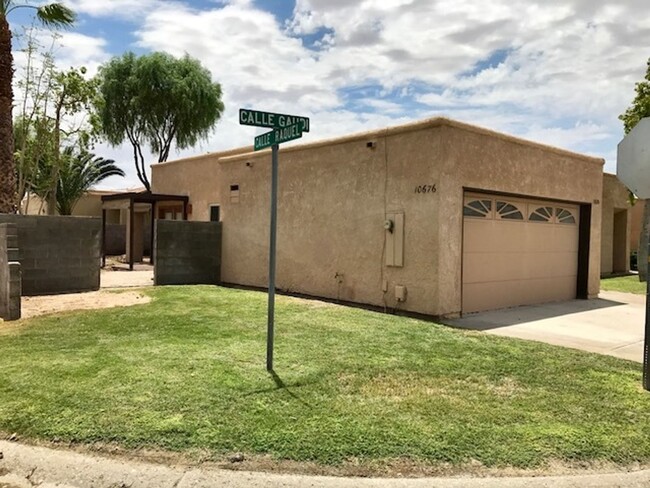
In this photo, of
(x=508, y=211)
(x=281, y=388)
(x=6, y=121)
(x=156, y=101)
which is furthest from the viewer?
(x=156, y=101)

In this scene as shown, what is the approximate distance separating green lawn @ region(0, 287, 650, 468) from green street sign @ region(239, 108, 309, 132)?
104 inches

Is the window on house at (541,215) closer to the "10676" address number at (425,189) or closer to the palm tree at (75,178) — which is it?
the "10676" address number at (425,189)

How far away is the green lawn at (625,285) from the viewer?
53.6 feet

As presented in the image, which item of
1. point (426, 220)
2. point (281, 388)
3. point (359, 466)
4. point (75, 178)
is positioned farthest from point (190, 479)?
point (75, 178)

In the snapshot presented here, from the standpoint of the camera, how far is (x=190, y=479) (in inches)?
138

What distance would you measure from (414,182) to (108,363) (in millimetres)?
6448

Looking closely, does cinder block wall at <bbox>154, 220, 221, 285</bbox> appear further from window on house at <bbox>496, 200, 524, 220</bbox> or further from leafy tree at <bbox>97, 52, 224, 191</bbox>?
leafy tree at <bbox>97, 52, 224, 191</bbox>

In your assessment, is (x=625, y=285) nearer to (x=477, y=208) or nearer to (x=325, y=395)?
(x=477, y=208)

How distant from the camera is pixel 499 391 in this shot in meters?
5.38

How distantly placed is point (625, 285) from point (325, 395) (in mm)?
16171

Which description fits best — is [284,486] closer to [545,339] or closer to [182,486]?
[182,486]

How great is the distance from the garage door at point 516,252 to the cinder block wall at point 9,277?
26.6 feet

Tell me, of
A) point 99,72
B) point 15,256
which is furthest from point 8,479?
point 99,72

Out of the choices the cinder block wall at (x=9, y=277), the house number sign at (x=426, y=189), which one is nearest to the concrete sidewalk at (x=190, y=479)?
the cinder block wall at (x=9, y=277)
